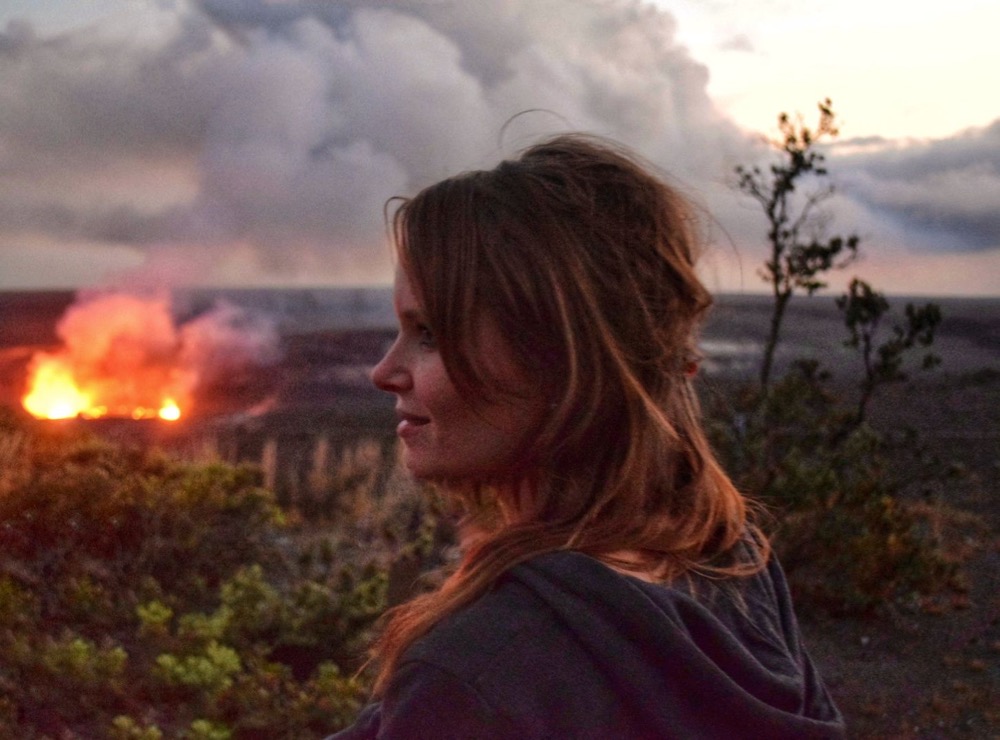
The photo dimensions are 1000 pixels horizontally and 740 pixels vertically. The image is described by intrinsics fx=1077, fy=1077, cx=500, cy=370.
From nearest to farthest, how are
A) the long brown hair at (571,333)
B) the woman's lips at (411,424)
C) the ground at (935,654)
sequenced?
the long brown hair at (571,333)
the woman's lips at (411,424)
the ground at (935,654)

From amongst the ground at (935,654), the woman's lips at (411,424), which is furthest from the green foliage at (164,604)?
the woman's lips at (411,424)

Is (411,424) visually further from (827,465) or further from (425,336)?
(827,465)

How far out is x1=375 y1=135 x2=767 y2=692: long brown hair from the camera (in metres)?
1.25

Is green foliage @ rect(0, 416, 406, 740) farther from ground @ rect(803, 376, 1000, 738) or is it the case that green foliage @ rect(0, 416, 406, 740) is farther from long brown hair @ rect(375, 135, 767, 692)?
long brown hair @ rect(375, 135, 767, 692)

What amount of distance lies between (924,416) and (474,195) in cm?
1046

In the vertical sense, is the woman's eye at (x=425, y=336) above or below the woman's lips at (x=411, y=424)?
above

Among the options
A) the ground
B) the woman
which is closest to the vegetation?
the ground

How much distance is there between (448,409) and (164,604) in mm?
4320

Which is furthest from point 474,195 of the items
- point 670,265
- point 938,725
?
point 938,725

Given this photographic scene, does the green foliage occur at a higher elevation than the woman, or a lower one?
lower

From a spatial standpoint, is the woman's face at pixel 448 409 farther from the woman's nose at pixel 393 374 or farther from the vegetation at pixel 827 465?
the vegetation at pixel 827 465

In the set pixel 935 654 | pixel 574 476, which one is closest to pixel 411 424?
pixel 574 476

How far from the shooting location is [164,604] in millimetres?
5199

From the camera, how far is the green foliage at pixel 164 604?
3918 millimetres
